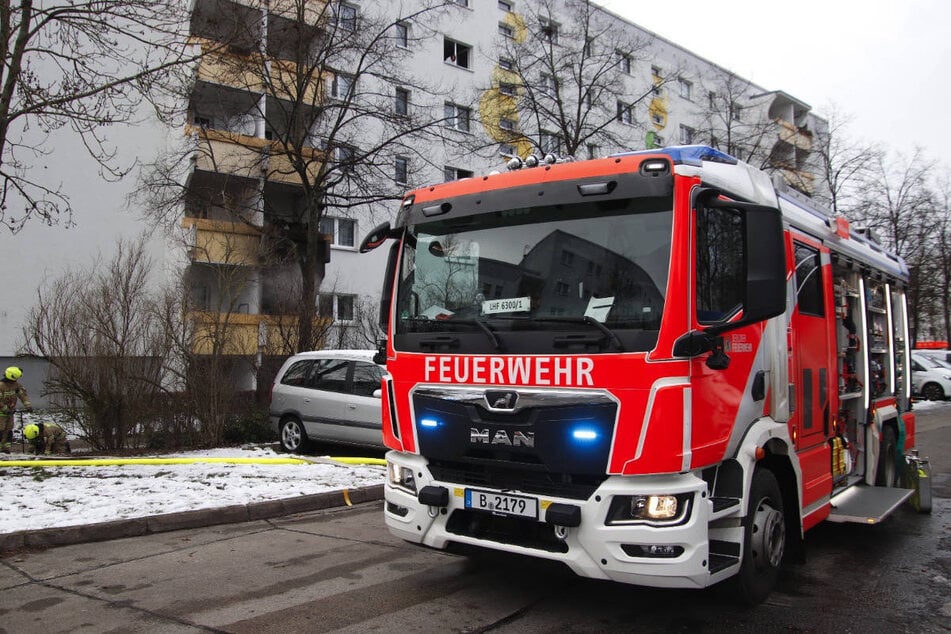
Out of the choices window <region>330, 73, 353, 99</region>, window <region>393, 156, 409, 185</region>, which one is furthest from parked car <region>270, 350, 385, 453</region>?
window <region>393, 156, 409, 185</region>

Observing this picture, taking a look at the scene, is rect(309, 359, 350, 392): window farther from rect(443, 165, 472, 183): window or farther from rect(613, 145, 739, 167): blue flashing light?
rect(443, 165, 472, 183): window

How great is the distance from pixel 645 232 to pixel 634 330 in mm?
584

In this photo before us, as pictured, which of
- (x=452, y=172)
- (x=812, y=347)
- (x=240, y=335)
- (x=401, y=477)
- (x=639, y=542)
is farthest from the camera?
(x=452, y=172)

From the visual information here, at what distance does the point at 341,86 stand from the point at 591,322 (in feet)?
71.7

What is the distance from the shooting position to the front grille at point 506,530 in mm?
4152

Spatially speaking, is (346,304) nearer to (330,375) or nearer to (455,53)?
(330,375)

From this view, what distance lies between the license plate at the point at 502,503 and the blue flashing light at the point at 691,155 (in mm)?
2101

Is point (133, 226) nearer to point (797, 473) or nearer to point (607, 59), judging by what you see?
point (607, 59)

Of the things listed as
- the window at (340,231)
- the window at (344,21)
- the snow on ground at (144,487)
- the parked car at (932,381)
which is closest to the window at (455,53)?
the window at (340,231)

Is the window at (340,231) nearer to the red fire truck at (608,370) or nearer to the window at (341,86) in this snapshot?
the window at (341,86)

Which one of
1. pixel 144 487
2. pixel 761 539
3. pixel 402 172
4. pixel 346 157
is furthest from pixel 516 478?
pixel 402 172

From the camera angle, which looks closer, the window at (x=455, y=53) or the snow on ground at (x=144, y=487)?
the snow on ground at (x=144, y=487)

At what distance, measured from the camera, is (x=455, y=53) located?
31.5 metres

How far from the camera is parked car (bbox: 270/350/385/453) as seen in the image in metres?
11.3
